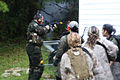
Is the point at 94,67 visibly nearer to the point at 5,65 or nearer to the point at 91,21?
the point at 91,21

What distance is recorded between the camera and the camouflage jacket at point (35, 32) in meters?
6.07

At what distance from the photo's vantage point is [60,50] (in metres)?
4.54

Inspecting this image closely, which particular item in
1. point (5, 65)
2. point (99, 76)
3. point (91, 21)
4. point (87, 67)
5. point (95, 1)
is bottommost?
point (5, 65)

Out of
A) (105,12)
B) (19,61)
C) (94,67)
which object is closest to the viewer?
(94,67)

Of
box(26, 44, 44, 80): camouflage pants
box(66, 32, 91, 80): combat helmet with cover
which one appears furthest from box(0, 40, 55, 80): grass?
box(66, 32, 91, 80): combat helmet with cover

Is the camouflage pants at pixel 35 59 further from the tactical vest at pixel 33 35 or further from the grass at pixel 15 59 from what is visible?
the grass at pixel 15 59

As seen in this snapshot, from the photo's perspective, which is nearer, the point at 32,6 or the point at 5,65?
the point at 5,65

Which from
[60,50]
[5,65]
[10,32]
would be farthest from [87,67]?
[10,32]

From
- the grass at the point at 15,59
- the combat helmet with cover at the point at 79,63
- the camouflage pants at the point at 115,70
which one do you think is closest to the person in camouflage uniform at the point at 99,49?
the camouflage pants at the point at 115,70

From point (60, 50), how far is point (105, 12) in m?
2.90

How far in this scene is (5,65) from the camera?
10617mm

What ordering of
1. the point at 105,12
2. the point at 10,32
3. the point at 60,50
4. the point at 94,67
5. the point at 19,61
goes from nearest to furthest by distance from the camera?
1. the point at 94,67
2. the point at 60,50
3. the point at 105,12
4. the point at 19,61
5. the point at 10,32

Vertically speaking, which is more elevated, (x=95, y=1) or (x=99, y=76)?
(x=95, y=1)

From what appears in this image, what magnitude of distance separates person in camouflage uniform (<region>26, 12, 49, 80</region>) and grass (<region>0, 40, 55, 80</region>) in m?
1.73
